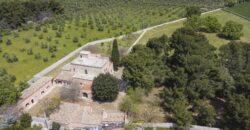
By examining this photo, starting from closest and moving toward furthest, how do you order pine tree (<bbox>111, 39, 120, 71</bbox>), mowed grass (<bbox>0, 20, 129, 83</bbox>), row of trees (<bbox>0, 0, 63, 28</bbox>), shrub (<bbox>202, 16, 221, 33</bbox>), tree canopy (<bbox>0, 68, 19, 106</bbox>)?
tree canopy (<bbox>0, 68, 19, 106</bbox>) → pine tree (<bbox>111, 39, 120, 71</bbox>) → mowed grass (<bbox>0, 20, 129, 83</bbox>) → shrub (<bbox>202, 16, 221, 33</bbox>) → row of trees (<bbox>0, 0, 63, 28</bbox>)

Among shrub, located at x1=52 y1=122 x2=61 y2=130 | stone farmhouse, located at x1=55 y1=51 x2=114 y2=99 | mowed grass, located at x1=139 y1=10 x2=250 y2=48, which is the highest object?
mowed grass, located at x1=139 y1=10 x2=250 y2=48

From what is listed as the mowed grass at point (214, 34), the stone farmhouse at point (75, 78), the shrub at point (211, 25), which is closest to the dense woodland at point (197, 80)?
the stone farmhouse at point (75, 78)

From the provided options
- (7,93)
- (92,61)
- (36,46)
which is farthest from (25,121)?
(36,46)

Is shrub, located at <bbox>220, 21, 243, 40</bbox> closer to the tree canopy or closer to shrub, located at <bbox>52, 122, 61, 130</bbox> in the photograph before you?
shrub, located at <bbox>52, 122, 61, 130</bbox>

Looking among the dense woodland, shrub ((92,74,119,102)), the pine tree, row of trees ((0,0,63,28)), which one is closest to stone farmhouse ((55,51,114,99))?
shrub ((92,74,119,102))

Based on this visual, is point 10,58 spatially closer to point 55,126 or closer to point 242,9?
point 55,126

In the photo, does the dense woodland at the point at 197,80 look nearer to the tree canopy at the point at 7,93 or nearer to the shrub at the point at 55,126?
the shrub at the point at 55,126
